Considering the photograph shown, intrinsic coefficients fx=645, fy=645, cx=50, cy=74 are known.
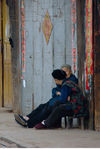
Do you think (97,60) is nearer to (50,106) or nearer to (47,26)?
(50,106)

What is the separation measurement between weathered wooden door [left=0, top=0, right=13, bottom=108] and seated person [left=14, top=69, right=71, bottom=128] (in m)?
4.63

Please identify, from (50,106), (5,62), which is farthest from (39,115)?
(5,62)

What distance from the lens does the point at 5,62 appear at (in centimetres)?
1786

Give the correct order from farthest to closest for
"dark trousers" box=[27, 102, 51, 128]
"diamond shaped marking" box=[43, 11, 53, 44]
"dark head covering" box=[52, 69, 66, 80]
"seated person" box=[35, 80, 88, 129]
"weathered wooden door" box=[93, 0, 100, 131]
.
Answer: "diamond shaped marking" box=[43, 11, 53, 44], "dark trousers" box=[27, 102, 51, 128], "dark head covering" box=[52, 69, 66, 80], "seated person" box=[35, 80, 88, 129], "weathered wooden door" box=[93, 0, 100, 131]

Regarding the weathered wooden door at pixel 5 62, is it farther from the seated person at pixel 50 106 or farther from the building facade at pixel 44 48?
the seated person at pixel 50 106

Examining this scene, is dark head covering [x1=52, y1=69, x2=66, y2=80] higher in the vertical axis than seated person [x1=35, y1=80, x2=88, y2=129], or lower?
higher

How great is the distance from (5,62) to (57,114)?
233 inches

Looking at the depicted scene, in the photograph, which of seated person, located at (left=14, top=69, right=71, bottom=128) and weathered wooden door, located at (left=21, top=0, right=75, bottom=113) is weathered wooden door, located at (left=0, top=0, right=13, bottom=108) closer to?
weathered wooden door, located at (left=21, top=0, right=75, bottom=113)

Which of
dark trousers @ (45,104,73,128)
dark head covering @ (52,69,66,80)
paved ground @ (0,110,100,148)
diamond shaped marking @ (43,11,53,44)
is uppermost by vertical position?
diamond shaped marking @ (43,11,53,44)

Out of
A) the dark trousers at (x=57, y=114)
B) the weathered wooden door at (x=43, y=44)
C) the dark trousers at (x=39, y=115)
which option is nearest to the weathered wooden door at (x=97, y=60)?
the dark trousers at (x=57, y=114)

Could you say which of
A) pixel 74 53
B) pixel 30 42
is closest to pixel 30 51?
pixel 30 42

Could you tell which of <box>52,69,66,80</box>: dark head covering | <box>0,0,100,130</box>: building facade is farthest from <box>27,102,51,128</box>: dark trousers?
<box>0,0,100,130</box>: building facade

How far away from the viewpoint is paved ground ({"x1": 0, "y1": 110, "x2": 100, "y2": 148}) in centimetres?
980

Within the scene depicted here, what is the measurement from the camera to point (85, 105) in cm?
1221
